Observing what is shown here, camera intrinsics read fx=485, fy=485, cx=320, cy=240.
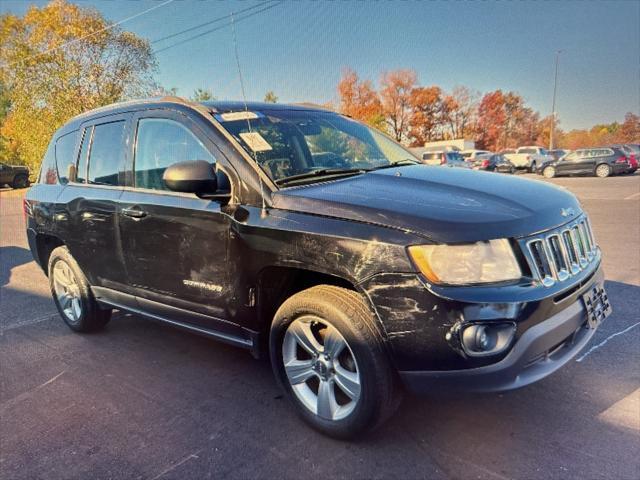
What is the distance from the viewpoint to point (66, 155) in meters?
4.45

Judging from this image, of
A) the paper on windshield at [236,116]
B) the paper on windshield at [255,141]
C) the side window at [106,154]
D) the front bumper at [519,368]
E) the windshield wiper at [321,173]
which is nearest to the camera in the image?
the front bumper at [519,368]

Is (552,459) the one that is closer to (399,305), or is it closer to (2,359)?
(399,305)

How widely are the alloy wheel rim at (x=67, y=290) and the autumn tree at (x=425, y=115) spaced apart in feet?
201

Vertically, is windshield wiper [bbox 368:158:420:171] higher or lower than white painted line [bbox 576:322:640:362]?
higher

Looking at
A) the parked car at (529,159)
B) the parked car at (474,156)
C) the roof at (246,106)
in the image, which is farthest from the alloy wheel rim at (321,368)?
the parked car at (529,159)

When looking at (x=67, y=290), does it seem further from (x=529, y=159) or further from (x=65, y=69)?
(x=529, y=159)

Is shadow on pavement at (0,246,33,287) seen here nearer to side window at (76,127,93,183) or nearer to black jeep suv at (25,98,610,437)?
side window at (76,127,93,183)

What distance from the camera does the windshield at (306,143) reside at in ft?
9.91

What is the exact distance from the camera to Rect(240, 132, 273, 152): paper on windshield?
2.99 m

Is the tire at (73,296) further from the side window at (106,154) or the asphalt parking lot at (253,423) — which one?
the side window at (106,154)

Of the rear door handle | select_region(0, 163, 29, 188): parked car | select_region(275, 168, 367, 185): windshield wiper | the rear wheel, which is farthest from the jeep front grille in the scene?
select_region(0, 163, 29, 188): parked car

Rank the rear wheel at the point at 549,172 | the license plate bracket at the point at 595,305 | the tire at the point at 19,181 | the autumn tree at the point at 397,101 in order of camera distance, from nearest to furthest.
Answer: the license plate bracket at the point at 595,305
the rear wheel at the point at 549,172
the tire at the point at 19,181
the autumn tree at the point at 397,101

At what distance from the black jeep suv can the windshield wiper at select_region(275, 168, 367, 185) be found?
0.07 ft

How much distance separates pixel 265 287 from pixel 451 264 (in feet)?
3.77
